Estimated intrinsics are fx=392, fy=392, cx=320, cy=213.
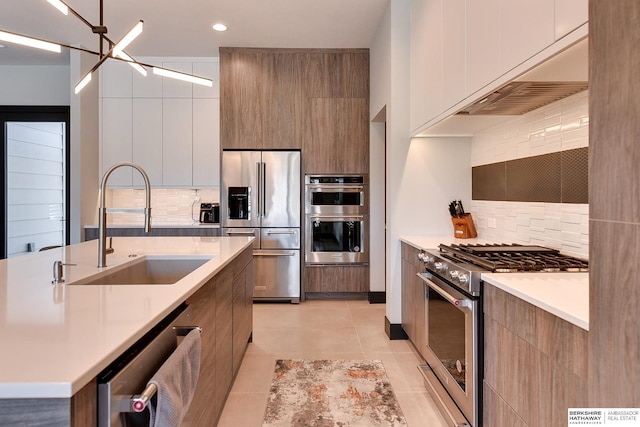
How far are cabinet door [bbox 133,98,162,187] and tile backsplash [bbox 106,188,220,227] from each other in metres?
0.36

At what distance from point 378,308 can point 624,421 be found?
3.50 m

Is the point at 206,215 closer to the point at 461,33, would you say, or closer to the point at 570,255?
the point at 461,33

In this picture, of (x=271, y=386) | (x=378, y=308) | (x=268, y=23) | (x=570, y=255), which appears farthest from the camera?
(x=378, y=308)

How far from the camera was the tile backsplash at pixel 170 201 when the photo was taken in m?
5.13

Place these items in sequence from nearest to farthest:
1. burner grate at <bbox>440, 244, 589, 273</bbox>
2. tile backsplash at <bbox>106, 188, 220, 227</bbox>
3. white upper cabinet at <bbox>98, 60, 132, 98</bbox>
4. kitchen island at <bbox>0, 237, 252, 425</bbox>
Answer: kitchen island at <bbox>0, 237, 252, 425</bbox> → burner grate at <bbox>440, 244, 589, 273</bbox> → white upper cabinet at <bbox>98, 60, 132, 98</bbox> → tile backsplash at <bbox>106, 188, 220, 227</bbox>

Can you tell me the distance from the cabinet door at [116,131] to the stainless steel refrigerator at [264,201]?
134 cm

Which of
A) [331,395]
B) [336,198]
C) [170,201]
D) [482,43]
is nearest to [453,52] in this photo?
[482,43]

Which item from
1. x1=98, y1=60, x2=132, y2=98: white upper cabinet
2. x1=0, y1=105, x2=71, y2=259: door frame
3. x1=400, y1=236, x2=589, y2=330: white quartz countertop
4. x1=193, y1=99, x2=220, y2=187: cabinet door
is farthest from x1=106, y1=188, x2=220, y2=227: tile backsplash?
x1=400, y1=236, x2=589, y2=330: white quartz countertop

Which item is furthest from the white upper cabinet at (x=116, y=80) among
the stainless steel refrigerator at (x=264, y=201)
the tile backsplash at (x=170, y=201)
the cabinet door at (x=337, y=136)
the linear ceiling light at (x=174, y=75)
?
the linear ceiling light at (x=174, y=75)

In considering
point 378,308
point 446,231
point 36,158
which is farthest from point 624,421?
point 36,158

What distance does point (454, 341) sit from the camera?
1959 mm

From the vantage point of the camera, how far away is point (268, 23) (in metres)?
3.94

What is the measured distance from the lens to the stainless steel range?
1.72 meters

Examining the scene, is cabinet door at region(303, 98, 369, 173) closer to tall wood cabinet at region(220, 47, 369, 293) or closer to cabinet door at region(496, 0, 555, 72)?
tall wood cabinet at region(220, 47, 369, 293)
